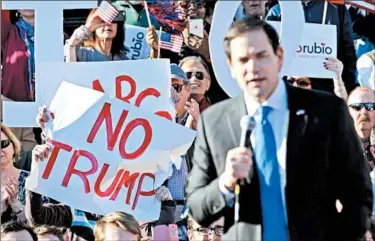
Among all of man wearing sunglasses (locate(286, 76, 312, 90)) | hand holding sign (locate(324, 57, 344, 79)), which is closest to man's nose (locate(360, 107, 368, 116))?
hand holding sign (locate(324, 57, 344, 79))

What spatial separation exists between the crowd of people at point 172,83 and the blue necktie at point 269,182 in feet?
9.52

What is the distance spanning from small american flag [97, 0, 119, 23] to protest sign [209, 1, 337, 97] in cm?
71

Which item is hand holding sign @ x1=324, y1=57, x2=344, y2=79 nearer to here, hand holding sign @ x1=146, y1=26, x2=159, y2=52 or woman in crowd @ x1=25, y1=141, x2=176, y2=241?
hand holding sign @ x1=146, y1=26, x2=159, y2=52

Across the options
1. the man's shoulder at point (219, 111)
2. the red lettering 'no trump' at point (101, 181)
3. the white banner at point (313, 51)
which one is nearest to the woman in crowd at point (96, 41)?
the red lettering 'no trump' at point (101, 181)

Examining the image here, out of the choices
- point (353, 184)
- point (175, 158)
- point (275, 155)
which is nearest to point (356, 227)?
point (353, 184)

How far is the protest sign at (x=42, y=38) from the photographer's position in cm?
646

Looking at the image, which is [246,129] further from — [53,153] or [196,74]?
[196,74]

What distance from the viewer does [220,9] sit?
6727 millimetres

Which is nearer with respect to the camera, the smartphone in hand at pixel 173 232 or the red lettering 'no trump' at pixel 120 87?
the smartphone in hand at pixel 173 232

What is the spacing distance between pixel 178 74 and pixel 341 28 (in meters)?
1.33

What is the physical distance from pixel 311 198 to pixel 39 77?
12.3 feet

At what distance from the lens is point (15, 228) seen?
5359 millimetres

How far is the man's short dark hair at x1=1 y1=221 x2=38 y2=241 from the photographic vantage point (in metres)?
5.34

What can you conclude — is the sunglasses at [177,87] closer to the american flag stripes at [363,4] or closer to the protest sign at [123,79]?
the protest sign at [123,79]
